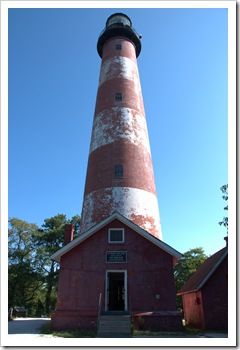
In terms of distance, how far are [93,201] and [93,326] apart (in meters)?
6.88

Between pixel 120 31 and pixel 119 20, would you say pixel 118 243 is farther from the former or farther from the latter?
pixel 119 20

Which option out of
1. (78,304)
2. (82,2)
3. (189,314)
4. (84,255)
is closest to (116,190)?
(84,255)

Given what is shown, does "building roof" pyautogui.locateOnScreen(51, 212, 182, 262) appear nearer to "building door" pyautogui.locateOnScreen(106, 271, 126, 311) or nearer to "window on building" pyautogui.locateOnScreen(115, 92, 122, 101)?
"building door" pyautogui.locateOnScreen(106, 271, 126, 311)

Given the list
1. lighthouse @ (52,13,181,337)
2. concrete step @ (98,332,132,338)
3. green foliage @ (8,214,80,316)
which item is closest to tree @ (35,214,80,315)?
green foliage @ (8,214,80,316)

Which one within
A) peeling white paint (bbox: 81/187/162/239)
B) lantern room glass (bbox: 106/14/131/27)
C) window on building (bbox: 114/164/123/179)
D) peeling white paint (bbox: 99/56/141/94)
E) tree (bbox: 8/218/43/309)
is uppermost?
lantern room glass (bbox: 106/14/131/27)

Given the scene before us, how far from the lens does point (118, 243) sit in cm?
1529

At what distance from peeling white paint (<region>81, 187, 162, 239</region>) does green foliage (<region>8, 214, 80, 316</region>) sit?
725 inches

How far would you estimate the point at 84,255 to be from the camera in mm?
15078

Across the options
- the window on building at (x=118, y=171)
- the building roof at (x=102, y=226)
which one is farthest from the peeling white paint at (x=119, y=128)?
the building roof at (x=102, y=226)

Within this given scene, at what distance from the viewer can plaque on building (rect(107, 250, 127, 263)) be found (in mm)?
15000

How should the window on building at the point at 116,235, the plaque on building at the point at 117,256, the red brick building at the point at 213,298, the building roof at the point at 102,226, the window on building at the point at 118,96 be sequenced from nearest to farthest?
1. the red brick building at the point at 213,298
2. the building roof at the point at 102,226
3. the plaque on building at the point at 117,256
4. the window on building at the point at 116,235
5. the window on building at the point at 118,96

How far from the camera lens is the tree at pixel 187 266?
31.2 meters

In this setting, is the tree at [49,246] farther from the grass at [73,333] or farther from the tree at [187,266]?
the grass at [73,333]

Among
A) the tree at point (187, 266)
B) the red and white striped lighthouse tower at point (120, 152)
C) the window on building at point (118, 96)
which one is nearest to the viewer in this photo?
the red and white striped lighthouse tower at point (120, 152)
